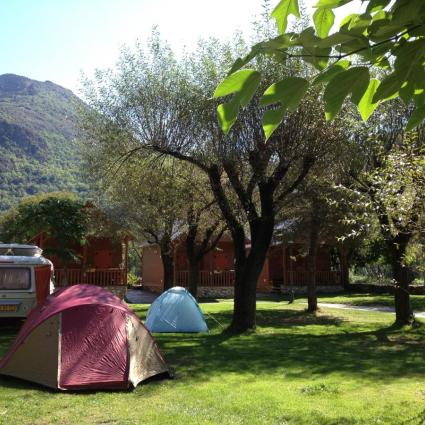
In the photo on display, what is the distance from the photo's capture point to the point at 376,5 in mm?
1469

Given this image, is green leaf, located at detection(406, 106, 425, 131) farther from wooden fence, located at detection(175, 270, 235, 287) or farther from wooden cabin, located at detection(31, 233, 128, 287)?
wooden fence, located at detection(175, 270, 235, 287)

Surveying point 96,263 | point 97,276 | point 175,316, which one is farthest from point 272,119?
point 96,263

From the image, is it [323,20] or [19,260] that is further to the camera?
[19,260]

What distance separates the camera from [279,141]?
12812mm

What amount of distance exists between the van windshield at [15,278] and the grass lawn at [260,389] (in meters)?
1.38

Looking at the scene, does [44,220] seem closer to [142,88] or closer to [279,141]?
[142,88]

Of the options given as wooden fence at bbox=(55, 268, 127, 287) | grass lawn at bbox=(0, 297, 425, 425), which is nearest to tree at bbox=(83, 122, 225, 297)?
grass lawn at bbox=(0, 297, 425, 425)

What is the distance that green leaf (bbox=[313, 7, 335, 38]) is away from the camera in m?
1.49

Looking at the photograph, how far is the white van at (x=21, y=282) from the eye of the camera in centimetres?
1391

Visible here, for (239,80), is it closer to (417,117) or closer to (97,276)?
(417,117)

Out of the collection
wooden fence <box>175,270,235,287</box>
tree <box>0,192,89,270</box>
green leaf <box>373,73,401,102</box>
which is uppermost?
tree <box>0,192,89,270</box>

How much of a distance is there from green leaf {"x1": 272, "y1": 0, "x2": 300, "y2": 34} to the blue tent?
1404 centimetres

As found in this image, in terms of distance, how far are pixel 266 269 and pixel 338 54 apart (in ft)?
113

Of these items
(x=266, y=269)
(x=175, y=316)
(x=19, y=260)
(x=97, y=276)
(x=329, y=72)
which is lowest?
(x=175, y=316)
